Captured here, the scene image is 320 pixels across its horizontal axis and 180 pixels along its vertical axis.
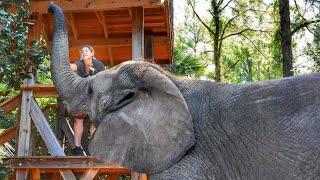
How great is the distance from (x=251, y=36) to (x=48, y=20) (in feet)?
63.7

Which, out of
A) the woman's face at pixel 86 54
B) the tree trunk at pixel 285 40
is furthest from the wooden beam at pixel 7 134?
the tree trunk at pixel 285 40

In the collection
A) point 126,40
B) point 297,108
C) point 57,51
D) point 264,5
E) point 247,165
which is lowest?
point 247,165

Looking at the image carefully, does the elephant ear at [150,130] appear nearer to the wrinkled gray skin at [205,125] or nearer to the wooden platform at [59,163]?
the wrinkled gray skin at [205,125]

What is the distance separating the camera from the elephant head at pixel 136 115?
393cm

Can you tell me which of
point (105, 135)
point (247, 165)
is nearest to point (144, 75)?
point (105, 135)

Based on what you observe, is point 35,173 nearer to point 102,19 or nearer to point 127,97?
point 102,19

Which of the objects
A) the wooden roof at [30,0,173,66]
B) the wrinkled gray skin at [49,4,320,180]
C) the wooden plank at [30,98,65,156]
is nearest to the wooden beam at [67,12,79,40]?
the wooden roof at [30,0,173,66]

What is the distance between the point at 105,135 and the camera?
14.0ft

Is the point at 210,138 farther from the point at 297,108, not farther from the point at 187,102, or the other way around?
the point at 297,108

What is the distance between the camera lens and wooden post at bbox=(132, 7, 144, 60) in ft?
32.8

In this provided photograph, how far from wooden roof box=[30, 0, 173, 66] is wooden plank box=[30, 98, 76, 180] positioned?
165 cm

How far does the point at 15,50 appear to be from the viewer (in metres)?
7.04

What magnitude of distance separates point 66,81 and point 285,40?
16.5 meters

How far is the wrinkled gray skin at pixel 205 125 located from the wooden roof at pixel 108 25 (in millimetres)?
5547
